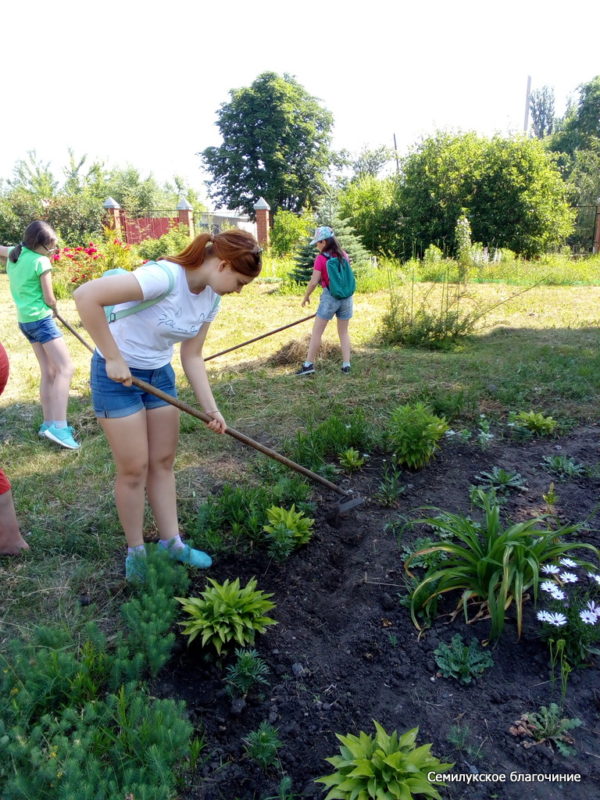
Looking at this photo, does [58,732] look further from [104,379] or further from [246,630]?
[104,379]

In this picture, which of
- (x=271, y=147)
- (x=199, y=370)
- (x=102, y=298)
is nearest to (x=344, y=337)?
(x=199, y=370)

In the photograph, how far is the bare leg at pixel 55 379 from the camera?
14.5ft

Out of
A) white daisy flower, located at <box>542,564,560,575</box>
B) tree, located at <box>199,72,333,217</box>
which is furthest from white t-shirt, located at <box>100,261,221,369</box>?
tree, located at <box>199,72,333,217</box>

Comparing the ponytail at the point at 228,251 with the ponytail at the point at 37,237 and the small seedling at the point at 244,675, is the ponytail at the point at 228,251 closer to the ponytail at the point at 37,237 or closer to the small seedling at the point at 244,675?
the small seedling at the point at 244,675

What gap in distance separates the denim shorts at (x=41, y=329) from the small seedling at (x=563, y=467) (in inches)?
149

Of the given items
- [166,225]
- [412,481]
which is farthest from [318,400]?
[166,225]

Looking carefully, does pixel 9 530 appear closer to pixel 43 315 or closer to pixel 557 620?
pixel 43 315

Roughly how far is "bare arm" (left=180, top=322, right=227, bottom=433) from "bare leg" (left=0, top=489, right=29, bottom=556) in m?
1.12

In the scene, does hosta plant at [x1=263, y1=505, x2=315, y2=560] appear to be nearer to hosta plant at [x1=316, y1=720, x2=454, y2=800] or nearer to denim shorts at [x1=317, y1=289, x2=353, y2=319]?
hosta plant at [x1=316, y1=720, x2=454, y2=800]

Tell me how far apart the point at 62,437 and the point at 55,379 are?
47 cm

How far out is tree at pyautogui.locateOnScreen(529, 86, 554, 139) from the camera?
56.0 meters

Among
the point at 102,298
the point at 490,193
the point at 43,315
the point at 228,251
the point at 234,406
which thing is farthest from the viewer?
the point at 490,193

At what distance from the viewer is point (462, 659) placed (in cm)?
214

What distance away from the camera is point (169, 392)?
8.64 feet
